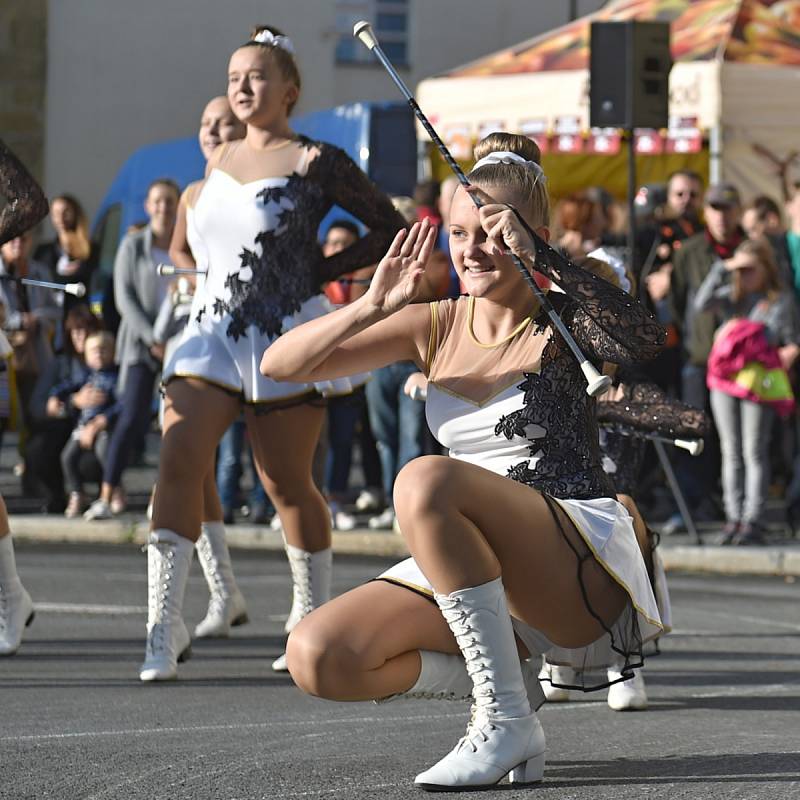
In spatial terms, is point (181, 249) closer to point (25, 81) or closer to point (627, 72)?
point (627, 72)

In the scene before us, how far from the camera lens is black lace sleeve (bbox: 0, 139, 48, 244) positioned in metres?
7.12

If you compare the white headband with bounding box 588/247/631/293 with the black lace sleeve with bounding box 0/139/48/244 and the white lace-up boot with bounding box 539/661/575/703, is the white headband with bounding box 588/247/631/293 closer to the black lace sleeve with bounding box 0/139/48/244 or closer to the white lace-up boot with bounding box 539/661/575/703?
the white lace-up boot with bounding box 539/661/575/703

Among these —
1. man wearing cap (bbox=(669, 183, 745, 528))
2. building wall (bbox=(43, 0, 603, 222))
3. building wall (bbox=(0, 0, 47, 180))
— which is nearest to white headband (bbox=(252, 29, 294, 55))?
man wearing cap (bbox=(669, 183, 745, 528))

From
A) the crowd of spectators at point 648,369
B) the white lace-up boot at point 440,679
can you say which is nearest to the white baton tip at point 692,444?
the white lace-up boot at point 440,679

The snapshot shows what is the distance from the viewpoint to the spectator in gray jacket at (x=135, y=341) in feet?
41.6

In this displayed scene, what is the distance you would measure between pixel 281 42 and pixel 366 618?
3103 millimetres

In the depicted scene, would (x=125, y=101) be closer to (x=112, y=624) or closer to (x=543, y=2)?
(x=543, y=2)

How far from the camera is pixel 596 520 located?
203 inches

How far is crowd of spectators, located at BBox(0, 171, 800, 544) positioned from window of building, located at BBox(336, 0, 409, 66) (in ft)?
55.8

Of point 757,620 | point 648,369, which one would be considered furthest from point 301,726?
point 648,369

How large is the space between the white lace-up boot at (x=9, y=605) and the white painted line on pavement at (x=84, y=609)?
145 cm

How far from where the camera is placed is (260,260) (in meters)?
7.29

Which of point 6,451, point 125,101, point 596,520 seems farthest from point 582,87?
point 125,101

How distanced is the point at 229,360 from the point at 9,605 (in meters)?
1.28
